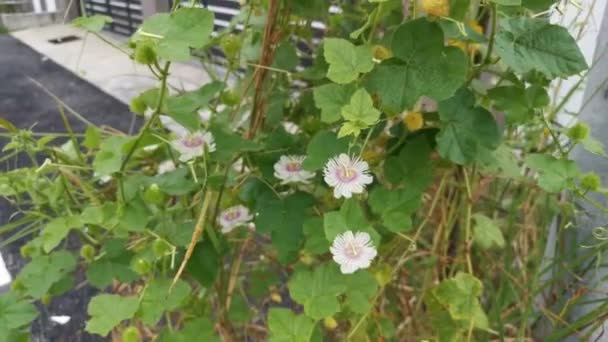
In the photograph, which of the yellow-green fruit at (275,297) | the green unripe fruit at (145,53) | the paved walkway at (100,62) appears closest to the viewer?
the green unripe fruit at (145,53)

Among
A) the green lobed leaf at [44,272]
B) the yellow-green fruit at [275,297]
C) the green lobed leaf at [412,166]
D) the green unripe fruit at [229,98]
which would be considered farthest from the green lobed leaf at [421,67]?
the yellow-green fruit at [275,297]

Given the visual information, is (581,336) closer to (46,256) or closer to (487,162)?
(487,162)

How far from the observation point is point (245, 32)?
0.58m

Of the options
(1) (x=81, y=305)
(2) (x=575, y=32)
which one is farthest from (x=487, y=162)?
(1) (x=81, y=305)

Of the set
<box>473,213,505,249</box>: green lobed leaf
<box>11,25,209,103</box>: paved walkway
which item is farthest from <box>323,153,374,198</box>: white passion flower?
<box>11,25,209,103</box>: paved walkway

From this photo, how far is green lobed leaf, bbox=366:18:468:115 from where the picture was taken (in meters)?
0.36

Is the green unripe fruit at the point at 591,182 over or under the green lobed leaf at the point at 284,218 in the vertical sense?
over

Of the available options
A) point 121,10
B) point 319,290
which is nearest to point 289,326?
point 319,290

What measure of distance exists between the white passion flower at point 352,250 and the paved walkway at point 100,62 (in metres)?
1.13

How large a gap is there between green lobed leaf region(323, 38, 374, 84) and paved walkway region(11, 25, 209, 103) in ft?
3.63

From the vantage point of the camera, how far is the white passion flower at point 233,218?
540 millimetres

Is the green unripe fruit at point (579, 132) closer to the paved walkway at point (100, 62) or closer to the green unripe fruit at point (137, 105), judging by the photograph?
the green unripe fruit at point (137, 105)

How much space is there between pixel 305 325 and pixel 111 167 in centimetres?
20

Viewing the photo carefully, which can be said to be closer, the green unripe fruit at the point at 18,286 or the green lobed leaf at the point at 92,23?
the green lobed leaf at the point at 92,23
